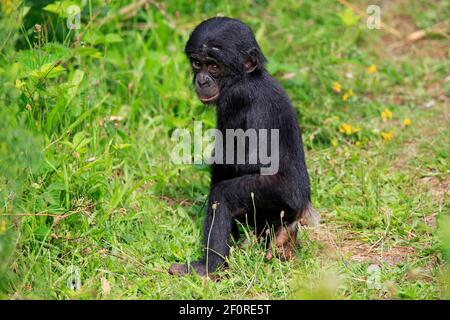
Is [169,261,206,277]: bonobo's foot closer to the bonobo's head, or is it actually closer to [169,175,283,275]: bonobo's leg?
[169,175,283,275]: bonobo's leg

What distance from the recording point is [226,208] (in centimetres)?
514

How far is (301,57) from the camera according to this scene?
25.4ft

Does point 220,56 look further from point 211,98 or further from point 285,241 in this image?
point 285,241

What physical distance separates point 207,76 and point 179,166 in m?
1.21

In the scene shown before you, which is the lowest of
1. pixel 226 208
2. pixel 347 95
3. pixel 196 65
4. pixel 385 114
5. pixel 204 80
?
pixel 226 208

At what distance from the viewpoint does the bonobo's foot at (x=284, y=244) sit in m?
5.13

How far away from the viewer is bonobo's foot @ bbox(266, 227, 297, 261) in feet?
16.8

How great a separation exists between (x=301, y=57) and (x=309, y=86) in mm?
451

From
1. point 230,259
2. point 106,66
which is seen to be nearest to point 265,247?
point 230,259

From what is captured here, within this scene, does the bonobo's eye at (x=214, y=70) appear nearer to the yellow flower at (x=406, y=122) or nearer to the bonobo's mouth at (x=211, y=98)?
the bonobo's mouth at (x=211, y=98)

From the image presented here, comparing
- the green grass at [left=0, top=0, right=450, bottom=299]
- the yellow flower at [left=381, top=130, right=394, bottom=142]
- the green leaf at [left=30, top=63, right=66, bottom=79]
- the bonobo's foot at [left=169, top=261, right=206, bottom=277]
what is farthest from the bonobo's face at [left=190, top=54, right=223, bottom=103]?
the yellow flower at [left=381, top=130, right=394, bottom=142]

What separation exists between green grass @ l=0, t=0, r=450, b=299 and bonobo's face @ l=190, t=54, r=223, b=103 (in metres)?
0.58

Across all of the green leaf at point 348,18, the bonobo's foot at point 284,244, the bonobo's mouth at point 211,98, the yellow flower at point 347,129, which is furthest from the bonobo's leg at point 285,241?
the green leaf at point 348,18

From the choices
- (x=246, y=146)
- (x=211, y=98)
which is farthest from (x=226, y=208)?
(x=211, y=98)
